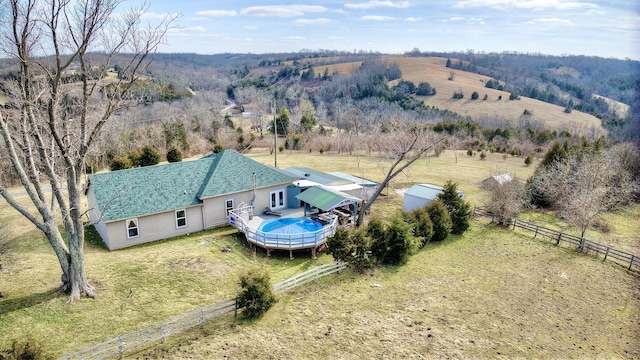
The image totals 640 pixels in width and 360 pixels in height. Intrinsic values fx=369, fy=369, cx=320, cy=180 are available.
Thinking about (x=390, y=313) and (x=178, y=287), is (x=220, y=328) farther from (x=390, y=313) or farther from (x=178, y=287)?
(x=390, y=313)

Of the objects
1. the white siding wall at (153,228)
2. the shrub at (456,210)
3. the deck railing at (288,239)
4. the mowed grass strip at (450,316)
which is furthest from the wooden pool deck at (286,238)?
the shrub at (456,210)

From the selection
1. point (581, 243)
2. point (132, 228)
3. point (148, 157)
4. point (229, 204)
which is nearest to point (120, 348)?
point (132, 228)

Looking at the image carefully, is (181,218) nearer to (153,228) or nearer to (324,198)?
(153,228)

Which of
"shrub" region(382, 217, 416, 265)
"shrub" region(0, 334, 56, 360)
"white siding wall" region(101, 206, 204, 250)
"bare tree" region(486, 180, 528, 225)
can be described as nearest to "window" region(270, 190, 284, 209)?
"white siding wall" region(101, 206, 204, 250)

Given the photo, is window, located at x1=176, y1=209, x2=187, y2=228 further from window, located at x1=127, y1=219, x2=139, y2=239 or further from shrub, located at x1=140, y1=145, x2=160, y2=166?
shrub, located at x1=140, y1=145, x2=160, y2=166

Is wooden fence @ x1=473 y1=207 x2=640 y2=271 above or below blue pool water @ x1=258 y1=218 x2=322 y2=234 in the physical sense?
below

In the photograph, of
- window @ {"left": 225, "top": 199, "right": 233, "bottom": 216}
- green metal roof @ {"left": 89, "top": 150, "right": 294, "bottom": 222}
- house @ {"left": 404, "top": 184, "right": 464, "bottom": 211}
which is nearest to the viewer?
green metal roof @ {"left": 89, "top": 150, "right": 294, "bottom": 222}

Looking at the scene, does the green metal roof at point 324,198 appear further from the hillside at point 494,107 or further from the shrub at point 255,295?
the hillside at point 494,107
